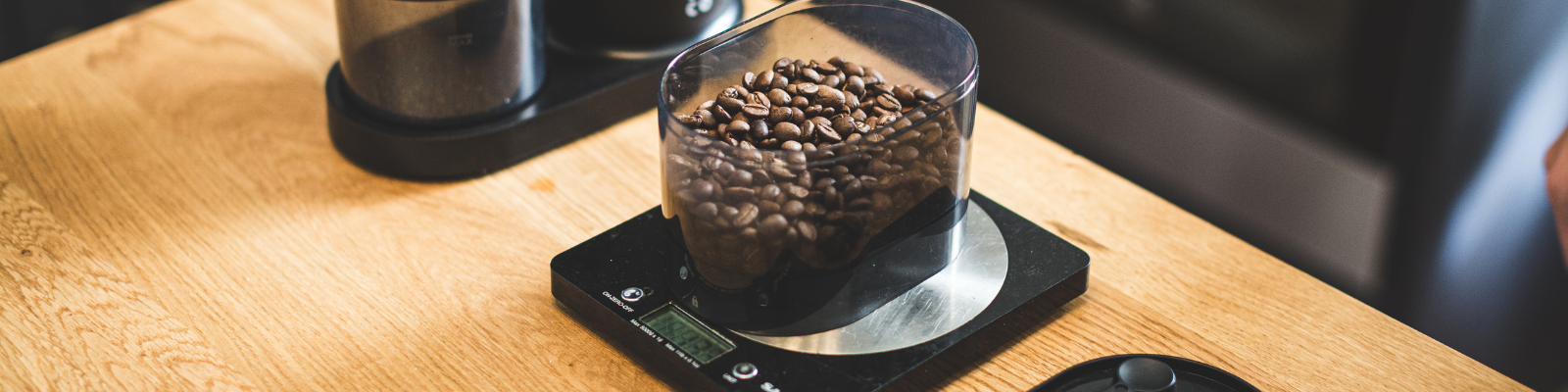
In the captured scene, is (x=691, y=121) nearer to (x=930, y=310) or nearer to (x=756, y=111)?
(x=756, y=111)

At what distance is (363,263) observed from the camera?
0.93m

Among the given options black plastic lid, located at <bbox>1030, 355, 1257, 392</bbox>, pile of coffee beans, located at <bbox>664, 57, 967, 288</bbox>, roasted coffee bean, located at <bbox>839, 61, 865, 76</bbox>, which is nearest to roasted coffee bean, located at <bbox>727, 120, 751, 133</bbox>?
→ pile of coffee beans, located at <bbox>664, 57, 967, 288</bbox>

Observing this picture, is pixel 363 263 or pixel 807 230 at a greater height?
pixel 807 230

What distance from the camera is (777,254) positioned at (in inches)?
29.0

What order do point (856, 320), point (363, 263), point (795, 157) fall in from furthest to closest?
point (363, 263) < point (856, 320) < point (795, 157)

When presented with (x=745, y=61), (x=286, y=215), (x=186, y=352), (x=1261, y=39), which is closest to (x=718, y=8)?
(x=745, y=61)

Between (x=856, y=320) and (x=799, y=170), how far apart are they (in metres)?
0.14

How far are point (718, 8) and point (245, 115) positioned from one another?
19.1 inches

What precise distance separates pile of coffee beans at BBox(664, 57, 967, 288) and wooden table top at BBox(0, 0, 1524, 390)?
136 mm

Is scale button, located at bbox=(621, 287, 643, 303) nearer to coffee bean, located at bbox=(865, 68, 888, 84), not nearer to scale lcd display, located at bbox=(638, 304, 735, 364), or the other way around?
scale lcd display, located at bbox=(638, 304, 735, 364)

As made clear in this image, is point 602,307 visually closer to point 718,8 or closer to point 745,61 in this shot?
point 745,61

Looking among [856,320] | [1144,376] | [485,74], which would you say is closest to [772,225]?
[856,320]

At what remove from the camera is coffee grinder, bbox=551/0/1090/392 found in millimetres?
721

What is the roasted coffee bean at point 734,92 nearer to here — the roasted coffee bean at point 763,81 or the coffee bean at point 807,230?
the roasted coffee bean at point 763,81
